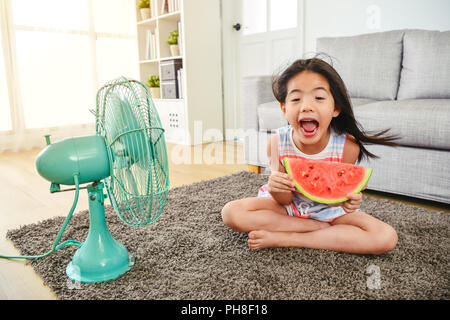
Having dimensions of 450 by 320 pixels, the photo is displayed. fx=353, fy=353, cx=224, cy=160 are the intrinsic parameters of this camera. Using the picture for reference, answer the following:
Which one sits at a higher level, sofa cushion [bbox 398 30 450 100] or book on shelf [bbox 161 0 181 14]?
book on shelf [bbox 161 0 181 14]

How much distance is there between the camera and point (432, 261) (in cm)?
124

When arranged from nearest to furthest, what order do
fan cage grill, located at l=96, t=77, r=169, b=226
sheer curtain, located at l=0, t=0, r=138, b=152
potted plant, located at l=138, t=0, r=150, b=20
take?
fan cage grill, located at l=96, t=77, r=169, b=226 < sheer curtain, located at l=0, t=0, r=138, b=152 < potted plant, located at l=138, t=0, r=150, b=20

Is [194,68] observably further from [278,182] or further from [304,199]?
[278,182]

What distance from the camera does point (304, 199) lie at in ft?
4.70

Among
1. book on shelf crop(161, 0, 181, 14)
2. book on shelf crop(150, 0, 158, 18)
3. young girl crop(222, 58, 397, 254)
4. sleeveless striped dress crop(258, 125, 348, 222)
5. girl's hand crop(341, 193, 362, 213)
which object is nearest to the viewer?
girl's hand crop(341, 193, 362, 213)

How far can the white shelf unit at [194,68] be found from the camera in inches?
150

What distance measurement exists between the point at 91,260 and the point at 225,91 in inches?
127

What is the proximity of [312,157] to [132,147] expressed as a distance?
0.72 meters

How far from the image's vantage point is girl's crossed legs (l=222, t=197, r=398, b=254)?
50.0 inches

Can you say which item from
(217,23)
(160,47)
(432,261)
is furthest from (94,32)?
(432,261)

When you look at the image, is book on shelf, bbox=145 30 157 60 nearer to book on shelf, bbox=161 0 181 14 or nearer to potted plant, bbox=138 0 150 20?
potted plant, bbox=138 0 150 20

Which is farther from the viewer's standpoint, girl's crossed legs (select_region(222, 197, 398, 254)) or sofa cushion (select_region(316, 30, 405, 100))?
sofa cushion (select_region(316, 30, 405, 100))

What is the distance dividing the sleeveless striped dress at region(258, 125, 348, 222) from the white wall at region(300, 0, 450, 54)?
194 centimetres

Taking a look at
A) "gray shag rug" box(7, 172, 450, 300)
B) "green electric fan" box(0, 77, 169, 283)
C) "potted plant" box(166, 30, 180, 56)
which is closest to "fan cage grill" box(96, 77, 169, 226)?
"green electric fan" box(0, 77, 169, 283)
